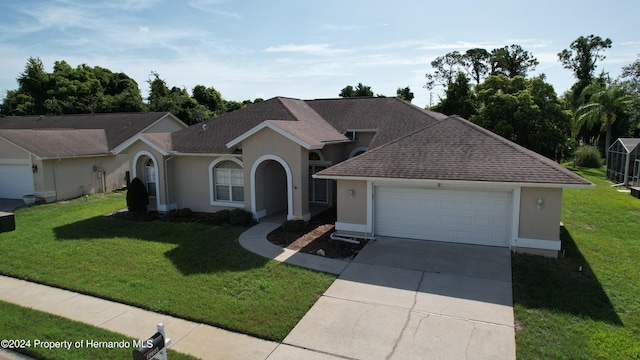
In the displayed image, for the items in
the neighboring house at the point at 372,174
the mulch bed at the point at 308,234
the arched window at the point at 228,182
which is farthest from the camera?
the arched window at the point at 228,182

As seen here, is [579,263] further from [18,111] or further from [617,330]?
[18,111]

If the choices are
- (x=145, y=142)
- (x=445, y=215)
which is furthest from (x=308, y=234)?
(x=145, y=142)

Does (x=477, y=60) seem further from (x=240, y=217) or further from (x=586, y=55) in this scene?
(x=240, y=217)

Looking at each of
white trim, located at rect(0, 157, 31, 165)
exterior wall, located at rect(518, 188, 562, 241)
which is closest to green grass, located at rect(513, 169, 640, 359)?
exterior wall, located at rect(518, 188, 562, 241)

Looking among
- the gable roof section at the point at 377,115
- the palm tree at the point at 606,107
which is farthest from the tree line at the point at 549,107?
the gable roof section at the point at 377,115

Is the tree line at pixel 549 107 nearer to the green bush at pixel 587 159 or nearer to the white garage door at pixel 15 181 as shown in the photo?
the green bush at pixel 587 159

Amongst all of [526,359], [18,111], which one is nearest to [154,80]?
[18,111]

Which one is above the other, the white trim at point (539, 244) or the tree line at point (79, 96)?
the tree line at point (79, 96)
